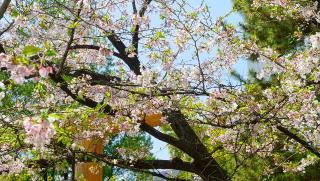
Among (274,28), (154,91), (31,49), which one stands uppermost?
(274,28)

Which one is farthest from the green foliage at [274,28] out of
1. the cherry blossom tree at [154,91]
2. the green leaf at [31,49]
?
the green leaf at [31,49]

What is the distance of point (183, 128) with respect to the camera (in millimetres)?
7160

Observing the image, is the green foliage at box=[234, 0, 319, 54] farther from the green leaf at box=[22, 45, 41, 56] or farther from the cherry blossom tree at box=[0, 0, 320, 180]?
the green leaf at box=[22, 45, 41, 56]

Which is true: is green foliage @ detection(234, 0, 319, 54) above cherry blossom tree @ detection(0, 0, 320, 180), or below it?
above

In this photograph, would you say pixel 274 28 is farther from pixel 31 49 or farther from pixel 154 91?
pixel 31 49

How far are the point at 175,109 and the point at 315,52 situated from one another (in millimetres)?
1785

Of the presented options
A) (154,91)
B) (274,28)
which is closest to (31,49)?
(154,91)

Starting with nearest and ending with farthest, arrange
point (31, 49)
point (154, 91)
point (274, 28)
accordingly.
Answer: point (31, 49) → point (154, 91) → point (274, 28)

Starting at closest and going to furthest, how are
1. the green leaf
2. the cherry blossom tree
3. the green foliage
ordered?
the green leaf
the cherry blossom tree
the green foliage

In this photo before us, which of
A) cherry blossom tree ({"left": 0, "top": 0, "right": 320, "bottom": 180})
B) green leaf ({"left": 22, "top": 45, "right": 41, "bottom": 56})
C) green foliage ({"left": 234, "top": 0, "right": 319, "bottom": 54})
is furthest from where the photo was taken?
green foliage ({"left": 234, "top": 0, "right": 319, "bottom": 54})

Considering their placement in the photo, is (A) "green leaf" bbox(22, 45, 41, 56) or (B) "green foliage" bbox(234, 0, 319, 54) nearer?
(A) "green leaf" bbox(22, 45, 41, 56)

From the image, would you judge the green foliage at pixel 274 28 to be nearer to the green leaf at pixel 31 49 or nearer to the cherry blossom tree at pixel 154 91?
the cherry blossom tree at pixel 154 91

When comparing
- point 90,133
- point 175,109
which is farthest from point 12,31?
point 175,109

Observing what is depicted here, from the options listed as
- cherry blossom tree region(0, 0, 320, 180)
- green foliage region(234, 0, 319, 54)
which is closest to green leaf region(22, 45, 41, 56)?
cherry blossom tree region(0, 0, 320, 180)
